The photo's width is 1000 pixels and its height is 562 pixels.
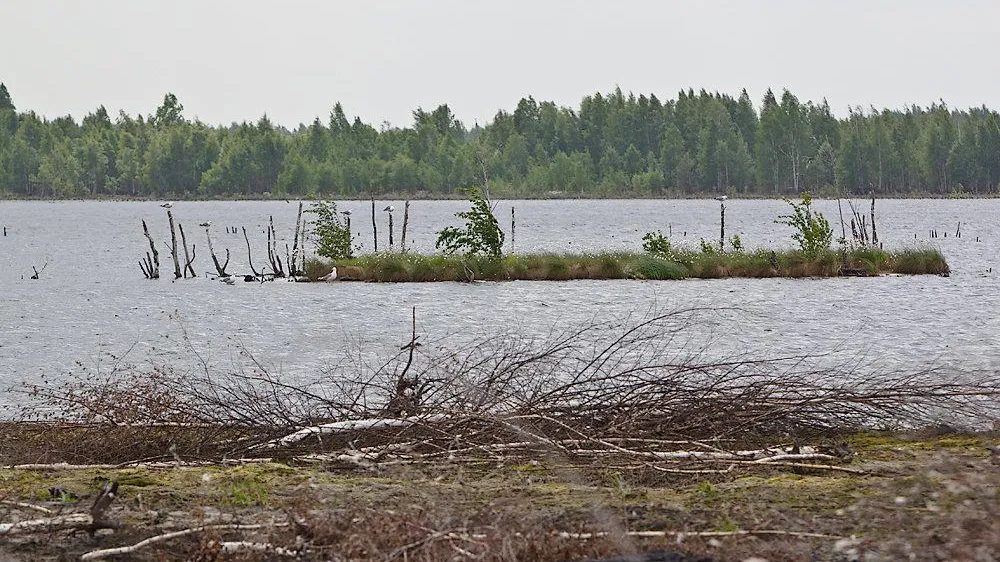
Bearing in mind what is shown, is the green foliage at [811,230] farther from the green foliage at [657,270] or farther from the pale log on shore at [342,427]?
the pale log on shore at [342,427]

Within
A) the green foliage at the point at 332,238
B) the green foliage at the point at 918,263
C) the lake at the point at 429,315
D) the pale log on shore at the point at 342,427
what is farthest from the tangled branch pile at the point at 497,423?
the green foliage at the point at 918,263

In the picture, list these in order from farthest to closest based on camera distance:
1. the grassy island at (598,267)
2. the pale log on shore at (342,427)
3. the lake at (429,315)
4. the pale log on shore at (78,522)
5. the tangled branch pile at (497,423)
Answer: the grassy island at (598,267) < the lake at (429,315) < the pale log on shore at (342,427) < the tangled branch pile at (497,423) < the pale log on shore at (78,522)

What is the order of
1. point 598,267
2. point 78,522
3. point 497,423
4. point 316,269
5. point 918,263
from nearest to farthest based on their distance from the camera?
point 78,522 < point 497,423 < point 316,269 < point 598,267 < point 918,263

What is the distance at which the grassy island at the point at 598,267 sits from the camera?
4050 cm

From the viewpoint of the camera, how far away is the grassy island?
40.5 meters

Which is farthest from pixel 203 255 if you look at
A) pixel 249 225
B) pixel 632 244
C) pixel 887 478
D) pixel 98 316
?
pixel 887 478

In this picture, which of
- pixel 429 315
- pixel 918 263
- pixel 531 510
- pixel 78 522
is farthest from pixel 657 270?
pixel 78 522

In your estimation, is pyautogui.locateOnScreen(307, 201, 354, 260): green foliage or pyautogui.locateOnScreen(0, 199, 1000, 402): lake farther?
pyautogui.locateOnScreen(307, 201, 354, 260): green foliage

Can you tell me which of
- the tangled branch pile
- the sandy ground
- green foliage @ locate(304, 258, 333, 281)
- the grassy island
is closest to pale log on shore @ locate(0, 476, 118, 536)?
the sandy ground

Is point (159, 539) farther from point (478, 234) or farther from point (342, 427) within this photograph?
point (478, 234)

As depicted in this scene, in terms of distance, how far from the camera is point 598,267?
41375mm

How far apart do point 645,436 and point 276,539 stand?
393 cm

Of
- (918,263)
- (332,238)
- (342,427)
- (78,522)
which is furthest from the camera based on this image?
(918,263)

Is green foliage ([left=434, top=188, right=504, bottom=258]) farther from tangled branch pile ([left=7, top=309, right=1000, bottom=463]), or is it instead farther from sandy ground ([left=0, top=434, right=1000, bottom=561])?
sandy ground ([left=0, top=434, right=1000, bottom=561])
